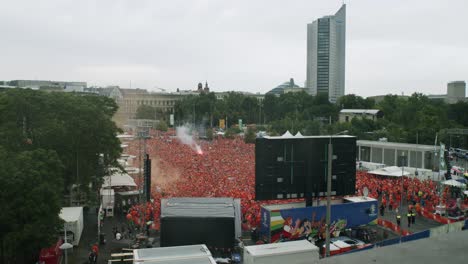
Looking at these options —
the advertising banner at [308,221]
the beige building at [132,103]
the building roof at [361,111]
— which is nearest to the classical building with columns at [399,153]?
the advertising banner at [308,221]

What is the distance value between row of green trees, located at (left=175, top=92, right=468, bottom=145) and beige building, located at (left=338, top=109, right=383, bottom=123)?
1.32 metres

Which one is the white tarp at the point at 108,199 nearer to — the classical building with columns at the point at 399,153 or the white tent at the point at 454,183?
the white tent at the point at 454,183

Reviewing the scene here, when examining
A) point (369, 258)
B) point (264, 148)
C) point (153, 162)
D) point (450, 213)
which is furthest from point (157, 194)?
point (369, 258)

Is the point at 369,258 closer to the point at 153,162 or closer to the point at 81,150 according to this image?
the point at 81,150

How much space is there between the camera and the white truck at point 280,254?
13695mm

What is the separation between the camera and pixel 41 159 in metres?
18.6

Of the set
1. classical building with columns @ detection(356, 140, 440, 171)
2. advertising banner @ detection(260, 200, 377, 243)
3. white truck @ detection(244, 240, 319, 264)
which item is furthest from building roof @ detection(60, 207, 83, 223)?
classical building with columns @ detection(356, 140, 440, 171)

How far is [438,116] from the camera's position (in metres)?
70.1

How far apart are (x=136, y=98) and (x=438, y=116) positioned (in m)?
50.4

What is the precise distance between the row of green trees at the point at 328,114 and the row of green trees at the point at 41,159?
40708mm

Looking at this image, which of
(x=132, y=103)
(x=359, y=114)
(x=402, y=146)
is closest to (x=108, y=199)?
(x=402, y=146)

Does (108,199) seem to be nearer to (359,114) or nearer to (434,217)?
(434,217)

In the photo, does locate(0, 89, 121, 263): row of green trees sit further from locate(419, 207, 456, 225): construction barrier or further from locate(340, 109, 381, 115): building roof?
locate(340, 109, 381, 115): building roof

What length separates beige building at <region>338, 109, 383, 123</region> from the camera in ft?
308
